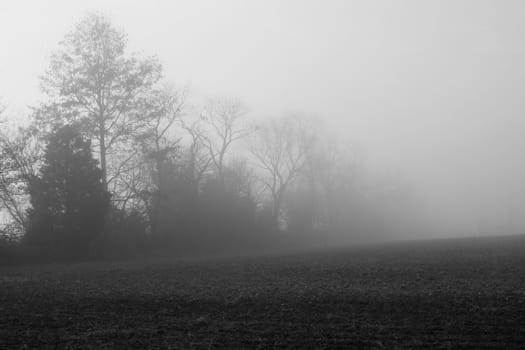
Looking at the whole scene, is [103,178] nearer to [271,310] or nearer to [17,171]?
[17,171]

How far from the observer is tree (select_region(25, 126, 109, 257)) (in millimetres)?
33656

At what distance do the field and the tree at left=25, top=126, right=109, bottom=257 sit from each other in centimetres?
1277

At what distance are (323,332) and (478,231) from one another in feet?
402

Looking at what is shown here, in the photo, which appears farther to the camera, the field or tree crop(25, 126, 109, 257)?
tree crop(25, 126, 109, 257)

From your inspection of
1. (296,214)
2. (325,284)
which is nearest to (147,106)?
(325,284)

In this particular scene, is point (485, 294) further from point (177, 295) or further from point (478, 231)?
point (478, 231)

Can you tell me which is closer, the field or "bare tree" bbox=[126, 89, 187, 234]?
the field

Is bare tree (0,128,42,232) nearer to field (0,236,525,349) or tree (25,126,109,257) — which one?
tree (25,126,109,257)

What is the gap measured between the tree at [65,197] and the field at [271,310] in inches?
503

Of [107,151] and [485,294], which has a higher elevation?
[107,151]

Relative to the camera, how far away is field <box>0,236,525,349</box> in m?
9.89

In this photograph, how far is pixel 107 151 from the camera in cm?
3778

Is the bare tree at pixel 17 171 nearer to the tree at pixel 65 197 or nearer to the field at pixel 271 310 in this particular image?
the tree at pixel 65 197

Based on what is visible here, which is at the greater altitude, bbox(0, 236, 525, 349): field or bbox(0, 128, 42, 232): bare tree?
bbox(0, 128, 42, 232): bare tree
